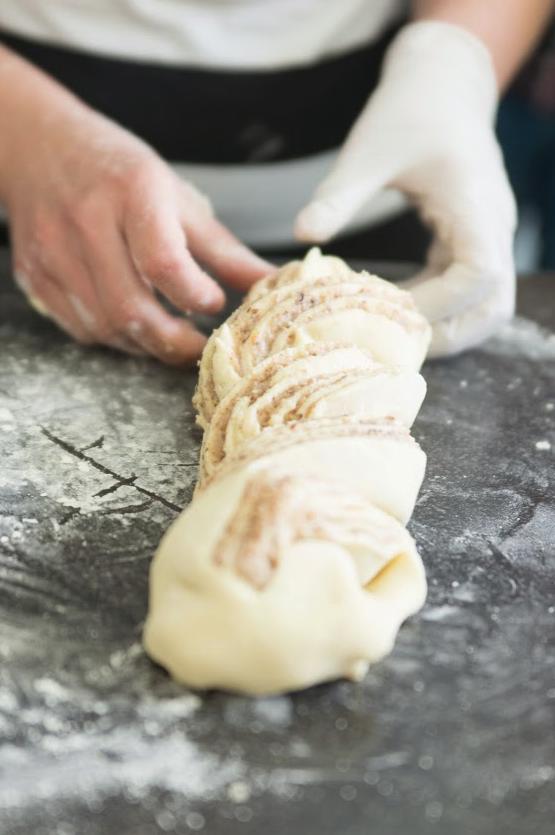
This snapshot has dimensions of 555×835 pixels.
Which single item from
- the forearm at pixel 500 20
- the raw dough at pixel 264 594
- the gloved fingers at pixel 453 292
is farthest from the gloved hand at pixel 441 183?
the raw dough at pixel 264 594

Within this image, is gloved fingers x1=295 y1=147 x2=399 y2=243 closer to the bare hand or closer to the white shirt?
the bare hand

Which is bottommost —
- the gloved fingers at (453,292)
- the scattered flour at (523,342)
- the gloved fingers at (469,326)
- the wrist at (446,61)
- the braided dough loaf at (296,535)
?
the scattered flour at (523,342)

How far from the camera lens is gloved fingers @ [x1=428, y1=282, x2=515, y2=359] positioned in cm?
178

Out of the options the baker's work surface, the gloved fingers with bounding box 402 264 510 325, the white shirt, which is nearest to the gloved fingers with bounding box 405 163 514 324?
the gloved fingers with bounding box 402 264 510 325

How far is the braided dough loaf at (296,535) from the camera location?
3.29ft

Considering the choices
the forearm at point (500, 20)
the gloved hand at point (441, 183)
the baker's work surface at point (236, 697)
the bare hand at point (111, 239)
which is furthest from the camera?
the forearm at point (500, 20)

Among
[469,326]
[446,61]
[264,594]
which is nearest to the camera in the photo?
[264,594]

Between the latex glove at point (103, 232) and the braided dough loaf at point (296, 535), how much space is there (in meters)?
0.32

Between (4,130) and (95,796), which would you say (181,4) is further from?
(95,796)

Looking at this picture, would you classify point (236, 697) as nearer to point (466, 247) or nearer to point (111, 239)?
point (111, 239)

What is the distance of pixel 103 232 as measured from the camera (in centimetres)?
169

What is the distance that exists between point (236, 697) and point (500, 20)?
58.0 inches

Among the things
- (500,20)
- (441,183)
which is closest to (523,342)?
(441,183)

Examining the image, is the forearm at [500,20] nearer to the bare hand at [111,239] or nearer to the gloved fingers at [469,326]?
the gloved fingers at [469,326]
